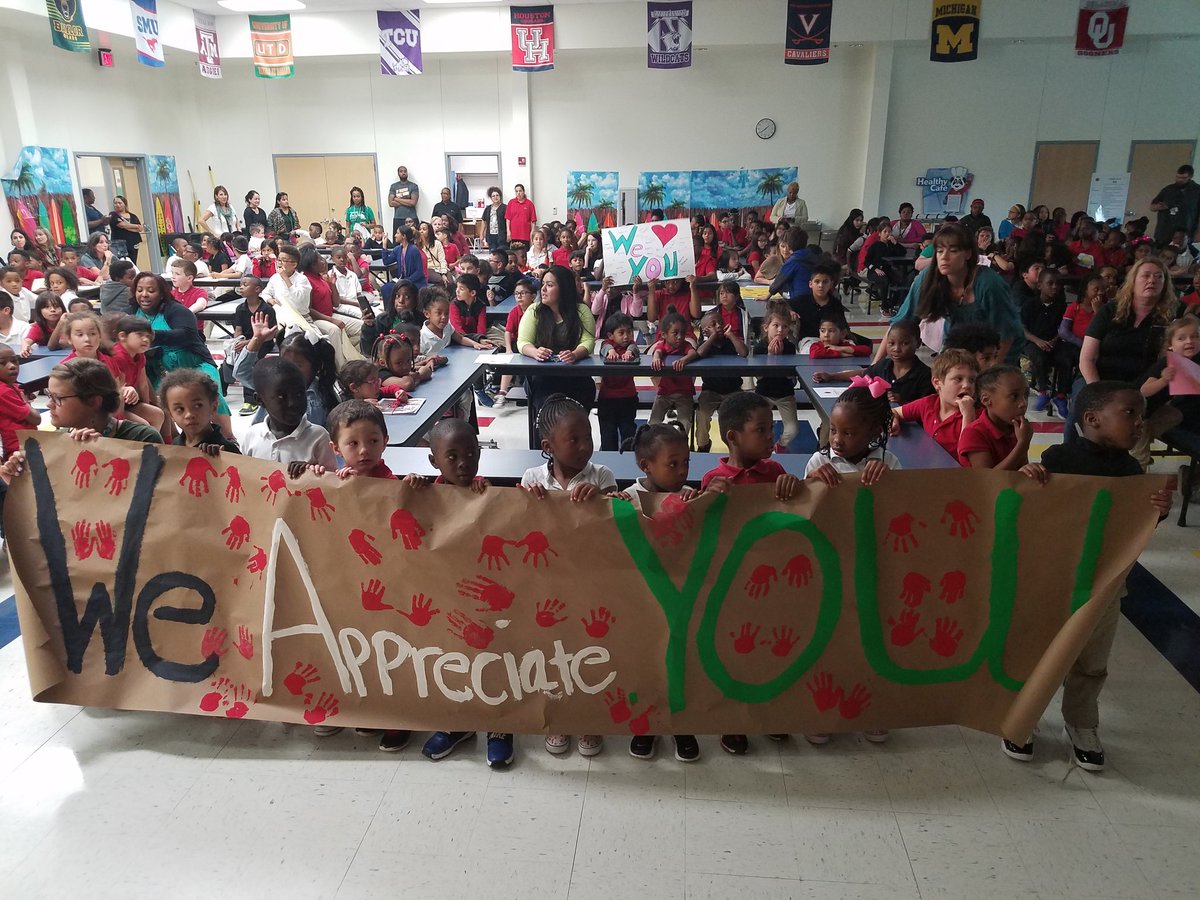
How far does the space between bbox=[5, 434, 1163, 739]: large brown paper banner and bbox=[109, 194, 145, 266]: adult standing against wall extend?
37.2 feet

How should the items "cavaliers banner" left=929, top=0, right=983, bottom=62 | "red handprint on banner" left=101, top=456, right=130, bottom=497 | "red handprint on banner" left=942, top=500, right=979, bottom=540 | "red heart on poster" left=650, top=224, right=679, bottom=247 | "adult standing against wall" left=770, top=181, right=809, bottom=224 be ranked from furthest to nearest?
"adult standing against wall" left=770, top=181, right=809, bottom=224 < "cavaliers banner" left=929, top=0, right=983, bottom=62 < "red heart on poster" left=650, top=224, right=679, bottom=247 < "red handprint on banner" left=101, top=456, right=130, bottom=497 < "red handprint on banner" left=942, top=500, right=979, bottom=540

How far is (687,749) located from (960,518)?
1.13 m

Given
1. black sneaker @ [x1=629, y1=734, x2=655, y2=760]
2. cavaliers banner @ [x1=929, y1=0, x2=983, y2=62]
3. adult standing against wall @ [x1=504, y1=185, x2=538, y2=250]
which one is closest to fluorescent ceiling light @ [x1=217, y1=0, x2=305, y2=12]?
adult standing against wall @ [x1=504, y1=185, x2=538, y2=250]

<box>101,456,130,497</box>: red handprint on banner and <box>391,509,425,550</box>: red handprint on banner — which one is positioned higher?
<box>101,456,130,497</box>: red handprint on banner

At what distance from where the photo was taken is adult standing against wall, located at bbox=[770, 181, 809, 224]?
1346cm

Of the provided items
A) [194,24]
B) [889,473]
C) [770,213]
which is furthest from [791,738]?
[194,24]

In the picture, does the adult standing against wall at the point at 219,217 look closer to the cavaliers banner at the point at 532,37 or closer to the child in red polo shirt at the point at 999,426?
the cavaliers banner at the point at 532,37

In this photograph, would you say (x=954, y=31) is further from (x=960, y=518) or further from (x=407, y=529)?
(x=407, y=529)

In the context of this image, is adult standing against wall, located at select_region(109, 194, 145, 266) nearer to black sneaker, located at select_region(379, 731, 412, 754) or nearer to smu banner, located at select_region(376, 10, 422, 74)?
smu banner, located at select_region(376, 10, 422, 74)

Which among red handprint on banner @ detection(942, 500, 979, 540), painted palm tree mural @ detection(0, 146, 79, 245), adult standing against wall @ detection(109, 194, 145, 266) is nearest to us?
red handprint on banner @ detection(942, 500, 979, 540)

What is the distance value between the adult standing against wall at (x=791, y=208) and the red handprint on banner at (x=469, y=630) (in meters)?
12.4

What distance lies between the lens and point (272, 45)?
12258 millimetres

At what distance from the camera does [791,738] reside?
2.77m

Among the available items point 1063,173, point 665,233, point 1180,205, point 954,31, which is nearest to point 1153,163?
point 1063,173
